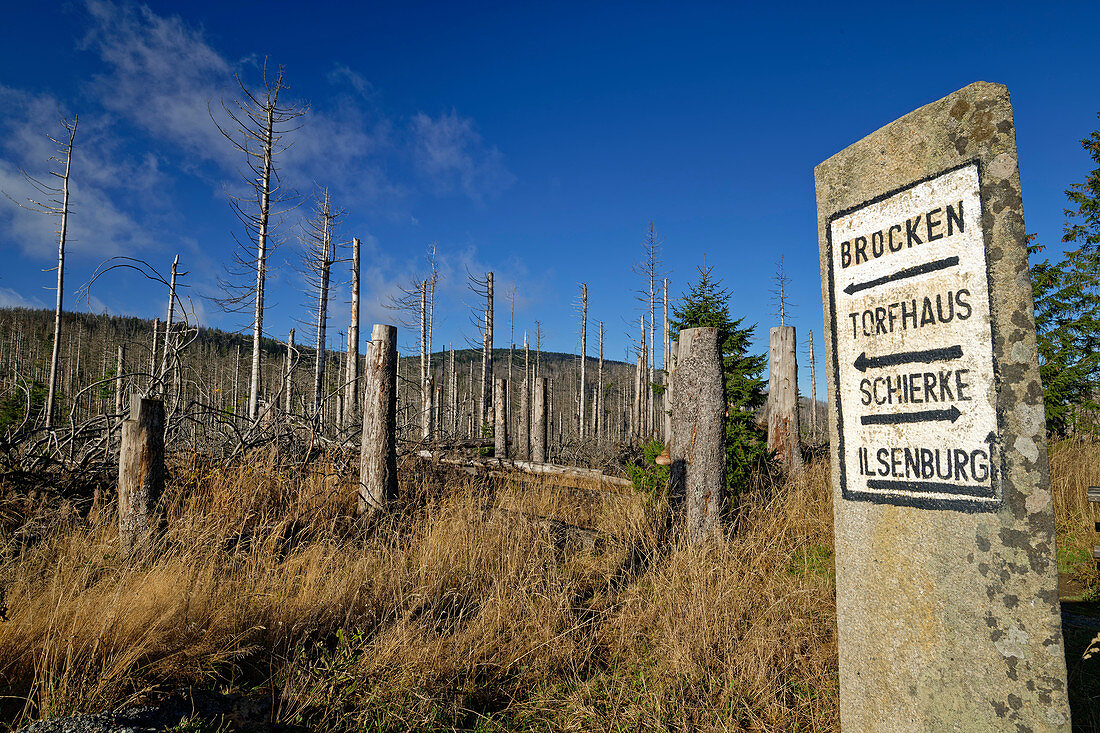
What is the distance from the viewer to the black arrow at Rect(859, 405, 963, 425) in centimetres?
180

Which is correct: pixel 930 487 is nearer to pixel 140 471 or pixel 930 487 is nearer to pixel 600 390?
pixel 140 471

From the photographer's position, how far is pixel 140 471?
429 centimetres

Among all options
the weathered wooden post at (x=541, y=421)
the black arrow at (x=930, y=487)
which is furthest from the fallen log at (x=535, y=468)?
the black arrow at (x=930, y=487)

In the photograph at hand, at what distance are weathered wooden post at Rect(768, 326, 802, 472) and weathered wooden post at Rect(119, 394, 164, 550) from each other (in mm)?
7635

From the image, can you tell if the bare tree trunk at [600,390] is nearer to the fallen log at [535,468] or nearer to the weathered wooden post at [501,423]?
the weathered wooden post at [501,423]

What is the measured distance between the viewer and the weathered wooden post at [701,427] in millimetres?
4559

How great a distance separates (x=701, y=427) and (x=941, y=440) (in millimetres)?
2924

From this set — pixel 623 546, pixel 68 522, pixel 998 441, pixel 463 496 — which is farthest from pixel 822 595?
pixel 68 522

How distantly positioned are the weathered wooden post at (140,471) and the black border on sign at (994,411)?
509cm

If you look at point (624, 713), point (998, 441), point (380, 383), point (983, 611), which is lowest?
point (624, 713)

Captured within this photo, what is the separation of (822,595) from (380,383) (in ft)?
14.8

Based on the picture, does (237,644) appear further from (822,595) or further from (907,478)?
(822,595)

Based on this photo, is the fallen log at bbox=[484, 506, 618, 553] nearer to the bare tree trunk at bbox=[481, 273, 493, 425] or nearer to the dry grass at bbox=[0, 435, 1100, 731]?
the dry grass at bbox=[0, 435, 1100, 731]

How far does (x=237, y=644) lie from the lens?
284cm
